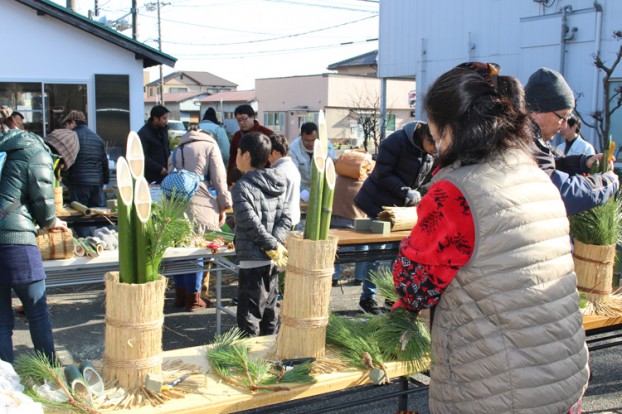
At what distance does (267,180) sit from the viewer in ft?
13.3

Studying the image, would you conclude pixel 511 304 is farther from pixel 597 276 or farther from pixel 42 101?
pixel 42 101

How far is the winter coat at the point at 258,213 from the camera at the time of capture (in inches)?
154

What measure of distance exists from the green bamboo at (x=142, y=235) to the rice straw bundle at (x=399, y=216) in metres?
2.99

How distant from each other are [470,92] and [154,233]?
45.0 inches

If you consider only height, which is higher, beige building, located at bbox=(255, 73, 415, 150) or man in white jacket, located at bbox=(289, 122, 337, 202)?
beige building, located at bbox=(255, 73, 415, 150)

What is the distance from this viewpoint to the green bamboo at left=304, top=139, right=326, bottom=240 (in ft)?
7.91

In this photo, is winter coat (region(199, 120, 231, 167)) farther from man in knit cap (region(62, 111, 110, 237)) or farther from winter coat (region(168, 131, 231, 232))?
winter coat (region(168, 131, 231, 232))

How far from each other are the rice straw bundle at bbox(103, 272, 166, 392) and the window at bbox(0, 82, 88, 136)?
863 centimetres

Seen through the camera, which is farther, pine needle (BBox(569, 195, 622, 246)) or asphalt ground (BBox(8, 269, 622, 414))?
asphalt ground (BBox(8, 269, 622, 414))

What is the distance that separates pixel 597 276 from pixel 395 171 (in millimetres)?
2038

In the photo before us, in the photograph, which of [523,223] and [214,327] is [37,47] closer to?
[214,327]

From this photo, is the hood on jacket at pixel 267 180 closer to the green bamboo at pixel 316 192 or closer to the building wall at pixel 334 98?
the green bamboo at pixel 316 192

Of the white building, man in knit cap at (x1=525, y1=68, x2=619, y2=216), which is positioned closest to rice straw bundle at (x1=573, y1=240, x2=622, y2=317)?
man in knit cap at (x1=525, y1=68, x2=619, y2=216)

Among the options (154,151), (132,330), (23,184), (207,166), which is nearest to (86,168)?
(154,151)
